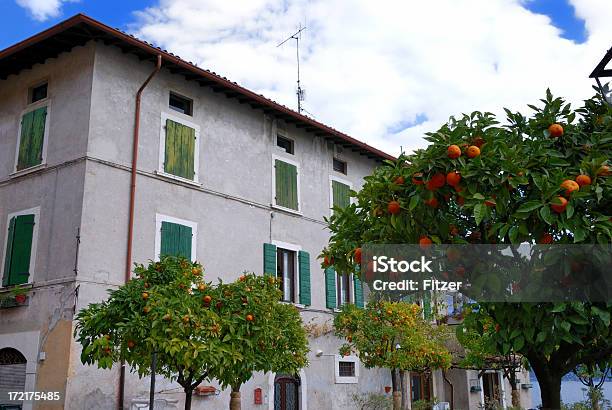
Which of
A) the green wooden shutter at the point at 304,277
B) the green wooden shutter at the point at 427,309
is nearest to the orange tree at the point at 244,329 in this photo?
the green wooden shutter at the point at 304,277

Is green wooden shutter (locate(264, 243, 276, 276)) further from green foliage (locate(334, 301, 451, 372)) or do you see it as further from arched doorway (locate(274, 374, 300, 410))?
arched doorway (locate(274, 374, 300, 410))

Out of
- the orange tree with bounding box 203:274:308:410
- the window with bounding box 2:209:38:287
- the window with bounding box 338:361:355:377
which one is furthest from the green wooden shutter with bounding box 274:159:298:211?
the orange tree with bounding box 203:274:308:410

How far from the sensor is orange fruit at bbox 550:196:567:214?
4520 mm

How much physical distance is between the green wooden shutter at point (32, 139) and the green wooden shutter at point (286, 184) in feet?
19.8

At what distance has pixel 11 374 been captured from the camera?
13.4 m

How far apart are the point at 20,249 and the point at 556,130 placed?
12.0 metres

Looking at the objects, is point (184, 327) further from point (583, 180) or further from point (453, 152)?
point (583, 180)

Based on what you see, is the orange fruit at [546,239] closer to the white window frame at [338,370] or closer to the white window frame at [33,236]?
the white window frame at [33,236]

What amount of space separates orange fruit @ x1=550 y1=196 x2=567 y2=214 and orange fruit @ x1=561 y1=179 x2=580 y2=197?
74 mm

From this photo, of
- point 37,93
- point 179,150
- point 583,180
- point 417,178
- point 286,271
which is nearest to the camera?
point 583,180

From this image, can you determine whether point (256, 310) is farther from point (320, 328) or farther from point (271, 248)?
point (320, 328)

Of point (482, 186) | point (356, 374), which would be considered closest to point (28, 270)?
point (356, 374)

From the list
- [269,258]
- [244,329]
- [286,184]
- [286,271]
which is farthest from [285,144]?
[244,329]

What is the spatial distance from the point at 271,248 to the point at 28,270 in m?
5.94
